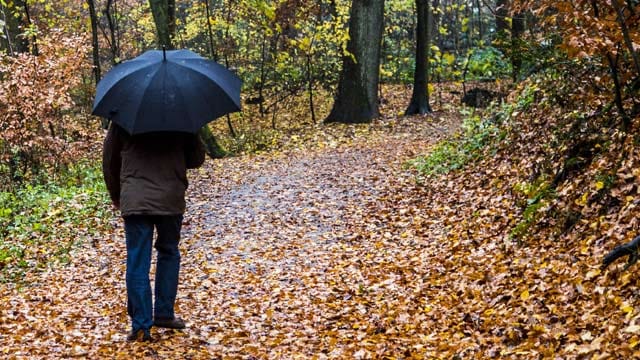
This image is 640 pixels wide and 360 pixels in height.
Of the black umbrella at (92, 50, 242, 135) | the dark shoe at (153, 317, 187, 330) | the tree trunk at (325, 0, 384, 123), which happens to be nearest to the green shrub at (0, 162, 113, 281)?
the dark shoe at (153, 317, 187, 330)

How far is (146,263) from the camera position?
5.23 meters

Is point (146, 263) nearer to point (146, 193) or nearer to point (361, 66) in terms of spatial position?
point (146, 193)

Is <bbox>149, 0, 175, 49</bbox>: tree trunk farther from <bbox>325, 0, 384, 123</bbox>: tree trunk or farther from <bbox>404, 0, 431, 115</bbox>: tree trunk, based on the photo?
<bbox>404, 0, 431, 115</bbox>: tree trunk

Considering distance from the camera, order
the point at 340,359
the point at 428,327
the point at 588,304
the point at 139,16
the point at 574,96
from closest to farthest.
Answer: the point at 588,304 < the point at 340,359 < the point at 428,327 < the point at 574,96 < the point at 139,16

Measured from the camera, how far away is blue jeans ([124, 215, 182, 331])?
16.9 feet

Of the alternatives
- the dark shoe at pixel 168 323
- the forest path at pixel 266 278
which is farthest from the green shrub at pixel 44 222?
the dark shoe at pixel 168 323

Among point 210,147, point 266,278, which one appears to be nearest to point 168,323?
point 266,278

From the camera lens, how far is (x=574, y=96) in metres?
8.34

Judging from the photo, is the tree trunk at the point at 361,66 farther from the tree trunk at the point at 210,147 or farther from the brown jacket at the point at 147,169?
the brown jacket at the point at 147,169

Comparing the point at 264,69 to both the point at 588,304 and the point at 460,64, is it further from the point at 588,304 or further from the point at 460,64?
the point at 588,304

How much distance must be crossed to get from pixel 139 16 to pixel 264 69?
9.72 metres

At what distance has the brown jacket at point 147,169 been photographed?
503 cm

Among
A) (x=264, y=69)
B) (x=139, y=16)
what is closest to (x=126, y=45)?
(x=139, y=16)

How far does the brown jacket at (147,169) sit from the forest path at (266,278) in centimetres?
120
